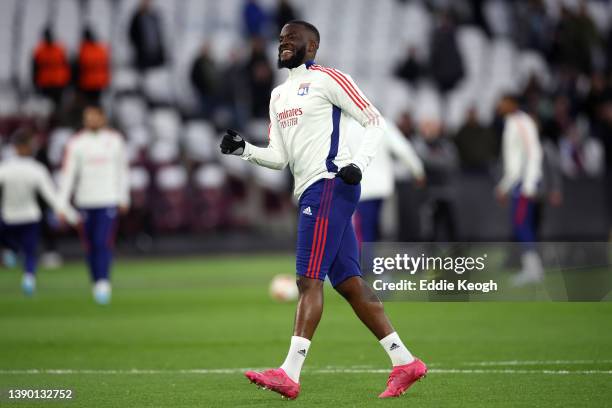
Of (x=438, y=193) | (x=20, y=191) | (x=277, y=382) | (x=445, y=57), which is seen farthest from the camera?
(x=445, y=57)

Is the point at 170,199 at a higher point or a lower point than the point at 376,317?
lower

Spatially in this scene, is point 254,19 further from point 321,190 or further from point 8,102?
point 321,190

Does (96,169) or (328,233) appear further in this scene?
(96,169)

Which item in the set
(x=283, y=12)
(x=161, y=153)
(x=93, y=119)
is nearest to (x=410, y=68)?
(x=283, y=12)

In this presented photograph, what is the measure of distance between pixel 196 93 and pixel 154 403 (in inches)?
733

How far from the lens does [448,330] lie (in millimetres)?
12398

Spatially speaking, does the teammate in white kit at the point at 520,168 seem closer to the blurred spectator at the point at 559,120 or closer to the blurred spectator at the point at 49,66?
the blurred spectator at the point at 559,120

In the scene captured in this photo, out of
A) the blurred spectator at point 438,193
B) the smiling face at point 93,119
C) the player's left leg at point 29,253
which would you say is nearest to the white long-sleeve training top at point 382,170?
the smiling face at point 93,119

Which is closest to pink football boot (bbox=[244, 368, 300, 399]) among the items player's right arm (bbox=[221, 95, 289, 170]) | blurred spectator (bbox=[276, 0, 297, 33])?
player's right arm (bbox=[221, 95, 289, 170])

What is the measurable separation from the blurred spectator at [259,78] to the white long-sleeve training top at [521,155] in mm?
8784

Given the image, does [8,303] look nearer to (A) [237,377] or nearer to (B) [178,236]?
(A) [237,377]

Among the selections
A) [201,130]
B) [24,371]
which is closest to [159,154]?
[201,130]

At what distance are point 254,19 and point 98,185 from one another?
1182 centimetres

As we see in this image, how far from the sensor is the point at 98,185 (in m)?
16.0
